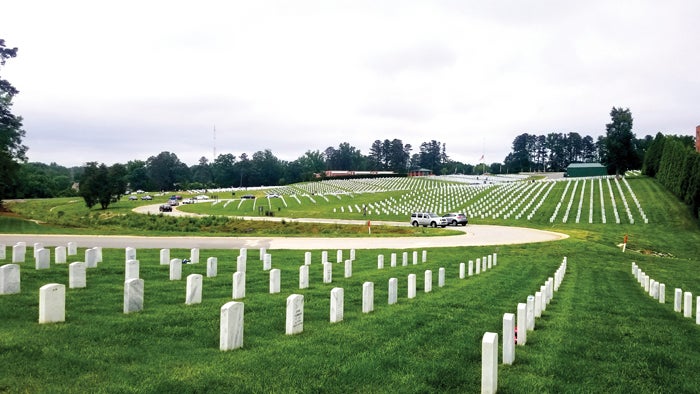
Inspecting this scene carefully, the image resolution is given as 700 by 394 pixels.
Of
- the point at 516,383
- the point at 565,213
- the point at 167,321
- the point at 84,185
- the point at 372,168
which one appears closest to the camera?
the point at 516,383

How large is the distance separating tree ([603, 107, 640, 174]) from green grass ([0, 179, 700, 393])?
82772 millimetres

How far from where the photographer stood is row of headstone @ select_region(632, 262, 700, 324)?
11383mm

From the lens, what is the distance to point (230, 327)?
634cm

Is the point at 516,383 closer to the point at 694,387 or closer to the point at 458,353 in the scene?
the point at 458,353

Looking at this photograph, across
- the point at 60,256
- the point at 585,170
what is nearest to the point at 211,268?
the point at 60,256

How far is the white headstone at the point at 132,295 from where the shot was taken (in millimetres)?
8258

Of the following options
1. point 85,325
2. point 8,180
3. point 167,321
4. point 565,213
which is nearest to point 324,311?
point 167,321

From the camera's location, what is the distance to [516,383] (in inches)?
224

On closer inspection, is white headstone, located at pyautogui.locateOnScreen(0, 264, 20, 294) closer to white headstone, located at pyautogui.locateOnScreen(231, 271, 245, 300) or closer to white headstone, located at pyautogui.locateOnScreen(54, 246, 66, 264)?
white headstone, located at pyautogui.locateOnScreen(231, 271, 245, 300)

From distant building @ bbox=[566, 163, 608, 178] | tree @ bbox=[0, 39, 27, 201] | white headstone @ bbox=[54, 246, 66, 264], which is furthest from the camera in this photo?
distant building @ bbox=[566, 163, 608, 178]

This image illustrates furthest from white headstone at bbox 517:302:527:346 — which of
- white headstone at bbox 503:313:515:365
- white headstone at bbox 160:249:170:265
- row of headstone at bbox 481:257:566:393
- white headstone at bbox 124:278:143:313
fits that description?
white headstone at bbox 160:249:170:265

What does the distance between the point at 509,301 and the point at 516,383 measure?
20.1 ft

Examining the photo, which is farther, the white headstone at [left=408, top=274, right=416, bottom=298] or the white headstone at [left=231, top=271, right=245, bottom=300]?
the white headstone at [left=408, top=274, right=416, bottom=298]

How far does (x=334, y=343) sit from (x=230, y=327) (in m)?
1.52
